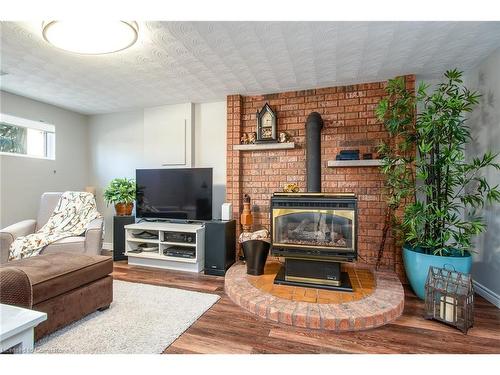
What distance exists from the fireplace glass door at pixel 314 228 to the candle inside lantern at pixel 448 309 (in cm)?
72

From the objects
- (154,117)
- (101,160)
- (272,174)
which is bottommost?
(272,174)

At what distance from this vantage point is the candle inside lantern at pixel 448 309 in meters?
1.80

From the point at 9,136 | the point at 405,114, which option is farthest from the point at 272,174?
the point at 9,136

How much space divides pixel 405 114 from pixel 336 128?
0.76 m

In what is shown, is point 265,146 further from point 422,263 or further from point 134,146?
point 134,146

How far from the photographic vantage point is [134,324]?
1837 millimetres

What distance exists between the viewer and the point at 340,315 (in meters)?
1.79

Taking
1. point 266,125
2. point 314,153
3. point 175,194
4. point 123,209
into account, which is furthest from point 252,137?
point 123,209

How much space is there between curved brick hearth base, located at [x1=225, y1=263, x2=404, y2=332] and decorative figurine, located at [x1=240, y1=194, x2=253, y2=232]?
960 mm

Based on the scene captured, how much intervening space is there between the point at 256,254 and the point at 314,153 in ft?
4.23

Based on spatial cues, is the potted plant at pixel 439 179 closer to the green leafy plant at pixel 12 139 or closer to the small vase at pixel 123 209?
the small vase at pixel 123 209

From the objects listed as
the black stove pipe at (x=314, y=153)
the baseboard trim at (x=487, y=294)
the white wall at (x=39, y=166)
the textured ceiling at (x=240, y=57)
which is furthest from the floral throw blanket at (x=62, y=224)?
the baseboard trim at (x=487, y=294)

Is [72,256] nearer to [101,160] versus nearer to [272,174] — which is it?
[272,174]
